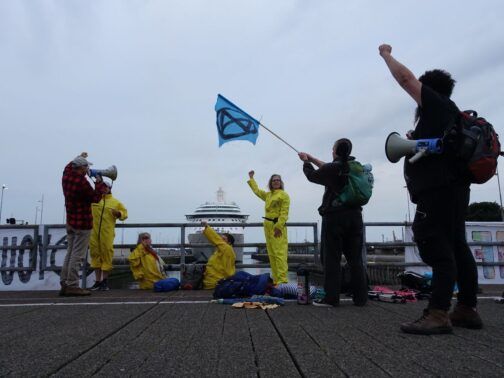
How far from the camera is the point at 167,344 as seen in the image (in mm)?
2717

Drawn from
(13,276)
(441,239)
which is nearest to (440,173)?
(441,239)

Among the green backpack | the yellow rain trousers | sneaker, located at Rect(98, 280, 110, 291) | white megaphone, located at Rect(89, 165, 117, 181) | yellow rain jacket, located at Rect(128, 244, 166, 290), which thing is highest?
white megaphone, located at Rect(89, 165, 117, 181)

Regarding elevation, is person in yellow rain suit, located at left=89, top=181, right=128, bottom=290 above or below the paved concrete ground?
above

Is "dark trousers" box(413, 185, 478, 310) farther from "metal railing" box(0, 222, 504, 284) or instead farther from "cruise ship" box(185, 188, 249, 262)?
"cruise ship" box(185, 188, 249, 262)

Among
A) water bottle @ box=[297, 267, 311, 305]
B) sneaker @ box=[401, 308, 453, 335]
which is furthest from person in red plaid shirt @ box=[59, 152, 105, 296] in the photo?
sneaker @ box=[401, 308, 453, 335]

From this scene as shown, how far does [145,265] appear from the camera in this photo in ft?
24.3

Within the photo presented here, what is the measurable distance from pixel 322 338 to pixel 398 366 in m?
0.74

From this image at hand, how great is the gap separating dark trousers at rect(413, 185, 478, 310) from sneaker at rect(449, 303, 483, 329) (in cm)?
5

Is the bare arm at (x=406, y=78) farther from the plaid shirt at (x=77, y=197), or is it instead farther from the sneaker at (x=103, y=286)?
the sneaker at (x=103, y=286)

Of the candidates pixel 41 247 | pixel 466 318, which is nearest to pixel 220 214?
pixel 41 247

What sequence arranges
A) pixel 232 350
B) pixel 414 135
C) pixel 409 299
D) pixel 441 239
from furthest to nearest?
pixel 409 299
pixel 414 135
pixel 441 239
pixel 232 350

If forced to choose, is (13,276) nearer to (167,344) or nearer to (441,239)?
(167,344)

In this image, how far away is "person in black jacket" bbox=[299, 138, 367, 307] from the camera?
4.79m

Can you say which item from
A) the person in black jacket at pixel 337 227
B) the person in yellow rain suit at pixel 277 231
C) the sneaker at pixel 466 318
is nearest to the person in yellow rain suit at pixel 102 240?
the person in yellow rain suit at pixel 277 231
